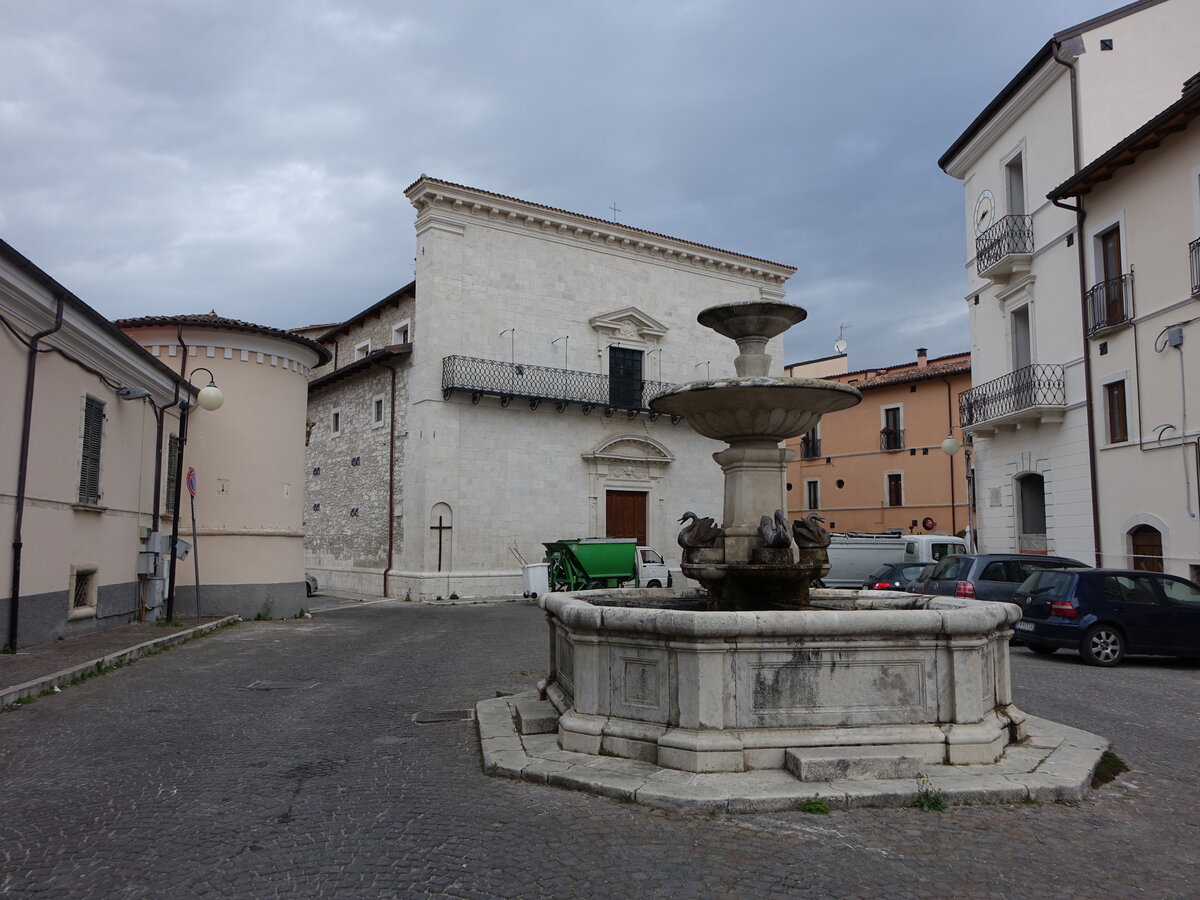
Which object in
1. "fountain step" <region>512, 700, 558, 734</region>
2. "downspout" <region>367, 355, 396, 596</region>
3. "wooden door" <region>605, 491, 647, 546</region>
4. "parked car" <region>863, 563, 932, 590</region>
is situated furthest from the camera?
"wooden door" <region>605, 491, 647, 546</region>

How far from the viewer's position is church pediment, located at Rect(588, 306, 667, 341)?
27.5 meters

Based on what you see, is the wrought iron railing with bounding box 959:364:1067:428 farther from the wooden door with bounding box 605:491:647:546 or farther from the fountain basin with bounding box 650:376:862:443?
the fountain basin with bounding box 650:376:862:443

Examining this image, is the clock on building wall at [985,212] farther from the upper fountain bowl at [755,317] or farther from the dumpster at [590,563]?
the upper fountain bowl at [755,317]

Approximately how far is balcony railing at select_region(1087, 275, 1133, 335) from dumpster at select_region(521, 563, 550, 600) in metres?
13.6

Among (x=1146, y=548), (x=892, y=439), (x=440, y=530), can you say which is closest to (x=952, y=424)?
(x=892, y=439)

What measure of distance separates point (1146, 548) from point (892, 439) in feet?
69.7

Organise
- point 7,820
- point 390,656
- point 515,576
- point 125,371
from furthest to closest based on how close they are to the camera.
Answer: point 515,576
point 125,371
point 390,656
point 7,820

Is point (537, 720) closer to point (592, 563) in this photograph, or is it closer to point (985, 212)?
point (592, 563)

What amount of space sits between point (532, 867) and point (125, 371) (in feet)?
41.3

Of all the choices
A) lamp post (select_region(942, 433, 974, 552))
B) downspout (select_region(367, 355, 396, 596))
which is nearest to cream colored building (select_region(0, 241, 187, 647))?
downspout (select_region(367, 355, 396, 596))

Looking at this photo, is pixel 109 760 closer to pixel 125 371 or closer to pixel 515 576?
pixel 125 371

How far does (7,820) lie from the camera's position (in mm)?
4668

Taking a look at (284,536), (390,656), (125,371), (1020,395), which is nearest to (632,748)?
(390,656)

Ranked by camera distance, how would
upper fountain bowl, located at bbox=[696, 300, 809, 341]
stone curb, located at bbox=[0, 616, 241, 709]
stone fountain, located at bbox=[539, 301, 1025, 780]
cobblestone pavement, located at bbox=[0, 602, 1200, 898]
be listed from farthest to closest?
stone curb, located at bbox=[0, 616, 241, 709] < upper fountain bowl, located at bbox=[696, 300, 809, 341] < stone fountain, located at bbox=[539, 301, 1025, 780] < cobblestone pavement, located at bbox=[0, 602, 1200, 898]
